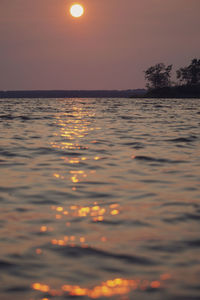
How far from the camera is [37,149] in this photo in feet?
47.7

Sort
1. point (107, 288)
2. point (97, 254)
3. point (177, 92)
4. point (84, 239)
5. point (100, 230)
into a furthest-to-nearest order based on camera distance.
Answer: point (177, 92) < point (100, 230) < point (84, 239) < point (97, 254) < point (107, 288)

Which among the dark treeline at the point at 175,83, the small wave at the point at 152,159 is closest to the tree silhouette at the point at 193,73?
the dark treeline at the point at 175,83

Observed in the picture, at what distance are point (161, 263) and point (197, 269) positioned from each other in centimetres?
40

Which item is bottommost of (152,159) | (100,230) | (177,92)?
(177,92)

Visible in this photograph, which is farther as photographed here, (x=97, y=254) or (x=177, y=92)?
(x=177, y=92)

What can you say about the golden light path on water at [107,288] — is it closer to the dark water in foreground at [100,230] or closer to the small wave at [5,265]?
the dark water in foreground at [100,230]

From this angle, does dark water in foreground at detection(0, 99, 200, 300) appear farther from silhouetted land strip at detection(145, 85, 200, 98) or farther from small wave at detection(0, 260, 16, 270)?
silhouetted land strip at detection(145, 85, 200, 98)

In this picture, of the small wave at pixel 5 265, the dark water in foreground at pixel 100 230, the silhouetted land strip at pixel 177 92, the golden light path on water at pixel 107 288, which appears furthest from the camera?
the silhouetted land strip at pixel 177 92

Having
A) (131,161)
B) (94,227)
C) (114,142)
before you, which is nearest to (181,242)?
(94,227)

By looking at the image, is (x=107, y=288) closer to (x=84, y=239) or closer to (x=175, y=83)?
(x=84, y=239)

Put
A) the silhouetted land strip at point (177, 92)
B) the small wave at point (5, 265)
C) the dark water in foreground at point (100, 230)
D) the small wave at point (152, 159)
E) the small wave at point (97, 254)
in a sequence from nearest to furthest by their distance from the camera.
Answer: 1. the dark water in foreground at point (100, 230)
2. the small wave at point (5, 265)
3. the small wave at point (97, 254)
4. the small wave at point (152, 159)
5. the silhouetted land strip at point (177, 92)

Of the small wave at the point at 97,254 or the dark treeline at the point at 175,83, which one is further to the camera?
the dark treeline at the point at 175,83

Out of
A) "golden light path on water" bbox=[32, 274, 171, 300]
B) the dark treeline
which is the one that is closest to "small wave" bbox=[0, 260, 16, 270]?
"golden light path on water" bbox=[32, 274, 171, 300]

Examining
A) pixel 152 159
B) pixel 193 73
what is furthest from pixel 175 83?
pixel 152 159
